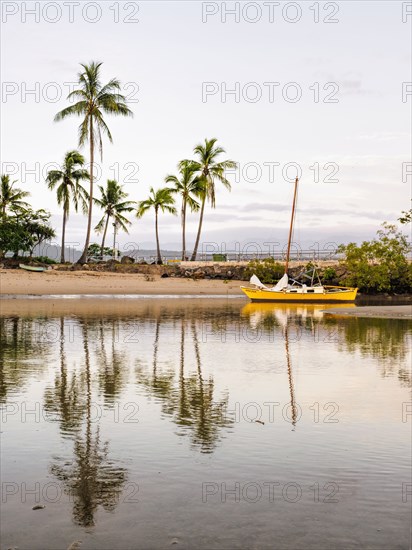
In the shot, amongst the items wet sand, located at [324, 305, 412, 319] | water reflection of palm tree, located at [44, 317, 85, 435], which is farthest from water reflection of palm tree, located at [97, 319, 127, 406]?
wet sand, located at [324, 305, 412, 319]

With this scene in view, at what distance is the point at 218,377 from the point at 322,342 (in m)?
7.90

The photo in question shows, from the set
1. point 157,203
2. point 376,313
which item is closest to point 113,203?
point 157,203

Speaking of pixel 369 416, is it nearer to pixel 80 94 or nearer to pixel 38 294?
pixel 38 294

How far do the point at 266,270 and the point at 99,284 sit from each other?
16668 mm

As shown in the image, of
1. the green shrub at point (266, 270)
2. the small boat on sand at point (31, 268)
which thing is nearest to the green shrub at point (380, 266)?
the green shrub at point (266, 270)

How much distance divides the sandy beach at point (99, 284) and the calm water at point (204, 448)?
112 feet

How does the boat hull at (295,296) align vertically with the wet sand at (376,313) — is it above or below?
above

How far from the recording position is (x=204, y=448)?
8609 millimetres

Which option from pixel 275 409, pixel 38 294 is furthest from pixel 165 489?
pixel 38 294

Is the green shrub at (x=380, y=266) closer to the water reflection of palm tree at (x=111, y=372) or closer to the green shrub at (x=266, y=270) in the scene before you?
the green shrub at (x=266, y=270)

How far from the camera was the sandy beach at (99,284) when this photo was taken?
52312 millimetres

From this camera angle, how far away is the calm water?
598 cm

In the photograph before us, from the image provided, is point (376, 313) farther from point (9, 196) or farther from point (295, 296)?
point (9, 196)

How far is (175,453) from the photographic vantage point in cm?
831
